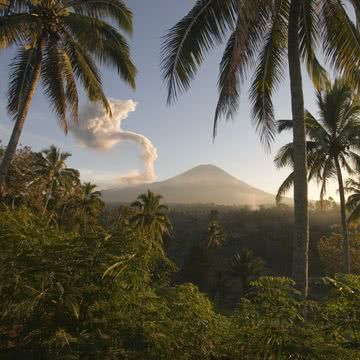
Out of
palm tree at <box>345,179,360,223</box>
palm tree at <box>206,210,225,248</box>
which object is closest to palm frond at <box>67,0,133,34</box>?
palm tree at <box>345,179,360,223</box>

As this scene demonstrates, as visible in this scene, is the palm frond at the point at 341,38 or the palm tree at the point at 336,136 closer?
the palm frond at the point at 341,38

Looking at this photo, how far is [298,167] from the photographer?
7805 millimetres

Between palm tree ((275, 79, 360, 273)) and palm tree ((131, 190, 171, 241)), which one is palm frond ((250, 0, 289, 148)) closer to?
palm tree ((275, 79, 360, 273))

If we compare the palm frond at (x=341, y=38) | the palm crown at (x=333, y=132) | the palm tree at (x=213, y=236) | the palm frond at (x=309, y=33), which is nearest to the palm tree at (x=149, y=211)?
the palm tree at (x=213, y=236)

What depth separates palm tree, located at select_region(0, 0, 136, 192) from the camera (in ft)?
35.3

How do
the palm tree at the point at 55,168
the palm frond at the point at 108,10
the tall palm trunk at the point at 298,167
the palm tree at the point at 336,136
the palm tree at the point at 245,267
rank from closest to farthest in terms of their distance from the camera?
the tall palm trunk at the point at 298,167 → the palm frond at the point at 108,10 → the palm tree at the point at 336,136 → the palm tree at the point at 55,168 → the palm tree at the point at 245,267

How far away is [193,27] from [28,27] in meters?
4.79

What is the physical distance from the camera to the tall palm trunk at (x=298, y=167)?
7.41 meters

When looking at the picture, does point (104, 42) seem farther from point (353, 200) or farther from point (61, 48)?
point (353, 200)

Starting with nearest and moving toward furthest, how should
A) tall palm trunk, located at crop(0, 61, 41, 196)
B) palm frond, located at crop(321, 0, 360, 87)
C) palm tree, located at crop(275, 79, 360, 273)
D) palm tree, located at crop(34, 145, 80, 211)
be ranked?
palm frond, located at crop(321, 0, 360, 87)
tall palm trunk, located at crop(0, 61, 41, 196)
palm tree, located at crop(275, 79, 360, 273)
palm tree, located at crop(34, 145, 80, 211)

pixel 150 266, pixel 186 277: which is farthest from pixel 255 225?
pixel 150 266

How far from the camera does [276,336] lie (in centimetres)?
384

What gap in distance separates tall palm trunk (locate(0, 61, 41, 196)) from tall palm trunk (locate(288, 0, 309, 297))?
251 inches

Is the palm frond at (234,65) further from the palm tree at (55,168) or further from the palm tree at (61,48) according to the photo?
the palm tree at (55,168)
